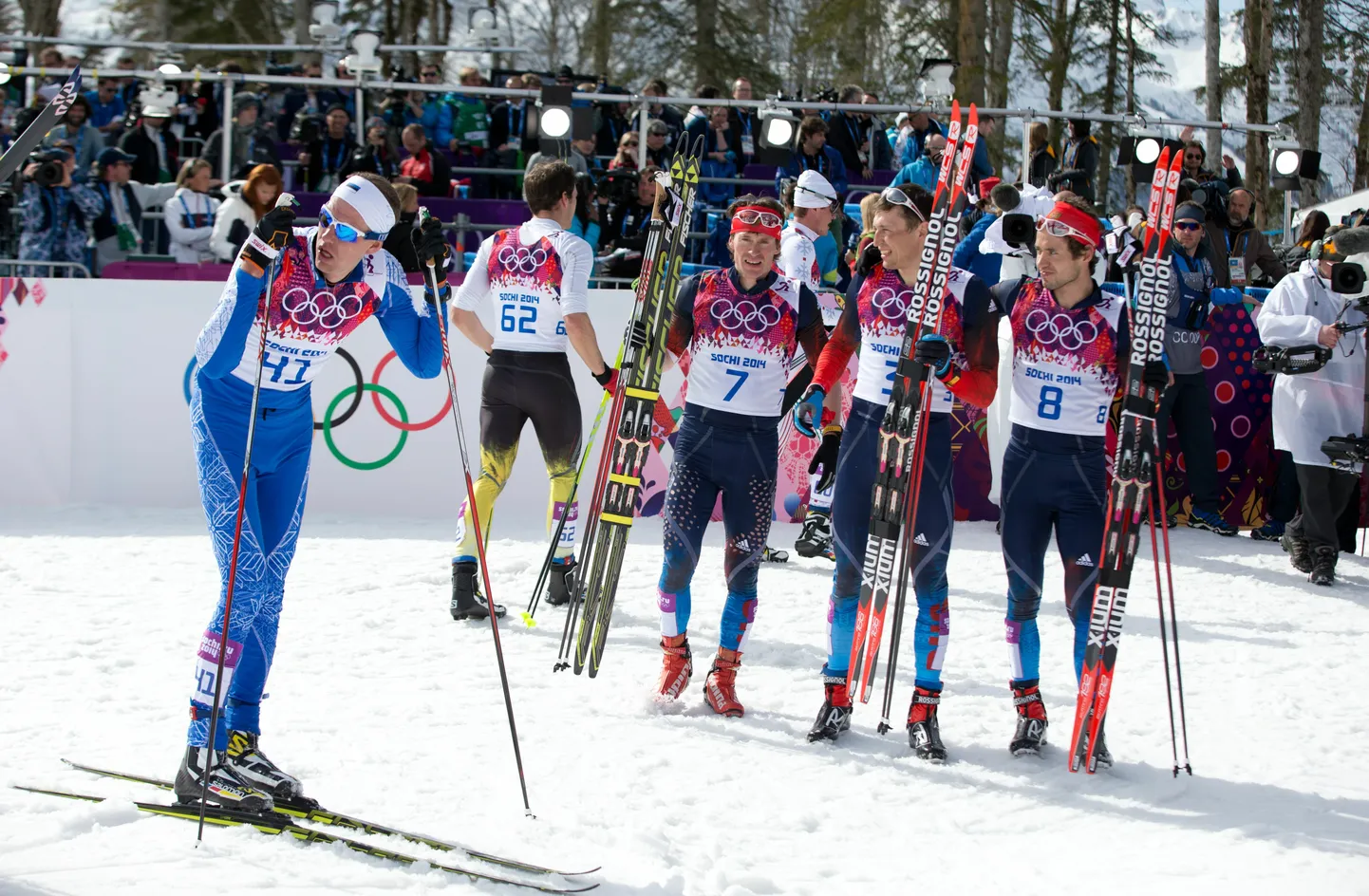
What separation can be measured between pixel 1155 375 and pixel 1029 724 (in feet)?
4.36

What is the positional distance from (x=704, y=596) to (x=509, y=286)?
2.01 meters

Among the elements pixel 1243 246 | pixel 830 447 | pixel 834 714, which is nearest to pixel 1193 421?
pixel 1243 246

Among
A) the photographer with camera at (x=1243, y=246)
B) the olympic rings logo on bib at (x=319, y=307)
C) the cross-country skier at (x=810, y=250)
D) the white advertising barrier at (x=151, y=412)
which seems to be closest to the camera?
the olympic rings logo on bib at (x=319, y=307)

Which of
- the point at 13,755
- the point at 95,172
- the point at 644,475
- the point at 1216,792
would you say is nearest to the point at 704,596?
the point at 644,475

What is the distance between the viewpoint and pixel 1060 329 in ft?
15.8

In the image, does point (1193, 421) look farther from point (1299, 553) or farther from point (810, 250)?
point (810, 250)

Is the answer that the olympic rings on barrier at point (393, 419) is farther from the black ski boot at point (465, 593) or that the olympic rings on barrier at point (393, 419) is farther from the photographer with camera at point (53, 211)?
the photographer with camera at point (53, 211)

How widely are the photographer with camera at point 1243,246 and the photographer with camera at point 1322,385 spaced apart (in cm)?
205

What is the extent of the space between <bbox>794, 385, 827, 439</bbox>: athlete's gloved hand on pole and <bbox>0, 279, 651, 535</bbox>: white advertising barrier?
11.2ft

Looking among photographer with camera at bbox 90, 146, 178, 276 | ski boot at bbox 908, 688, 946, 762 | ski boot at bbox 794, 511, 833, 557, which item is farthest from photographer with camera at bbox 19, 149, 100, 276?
ski boot at bbox 908, 688, 946, 762

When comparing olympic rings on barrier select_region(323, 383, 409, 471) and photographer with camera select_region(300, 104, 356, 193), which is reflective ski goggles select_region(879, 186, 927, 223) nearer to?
olympic rings on barrier select_region(323, 383, 409, 471)

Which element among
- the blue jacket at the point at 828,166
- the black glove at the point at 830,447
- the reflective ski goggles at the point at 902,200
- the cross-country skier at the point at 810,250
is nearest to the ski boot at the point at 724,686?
the black glove at the point at 830,447

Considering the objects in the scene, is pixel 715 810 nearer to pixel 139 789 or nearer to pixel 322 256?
pixel 139 789

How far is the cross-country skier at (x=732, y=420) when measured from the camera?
5164mm
